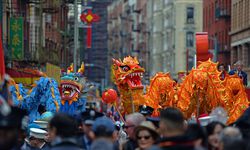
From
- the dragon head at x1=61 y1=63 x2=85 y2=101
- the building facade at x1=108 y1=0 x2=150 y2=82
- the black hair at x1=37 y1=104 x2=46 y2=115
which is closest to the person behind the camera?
the black hair at x1=37 y1=104 x2=46 y2=115

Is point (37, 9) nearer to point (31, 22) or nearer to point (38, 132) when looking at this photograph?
point (31, 22)

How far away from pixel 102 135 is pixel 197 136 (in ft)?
3.26

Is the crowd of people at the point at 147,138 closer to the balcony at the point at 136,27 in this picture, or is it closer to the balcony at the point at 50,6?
the balcony at the point at 50,6

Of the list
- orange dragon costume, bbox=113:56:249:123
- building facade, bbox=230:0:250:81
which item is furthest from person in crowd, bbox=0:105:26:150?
building facade, bbox=230:0:250:81

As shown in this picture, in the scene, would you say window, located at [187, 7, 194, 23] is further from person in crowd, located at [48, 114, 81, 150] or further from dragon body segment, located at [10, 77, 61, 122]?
person in crowd, located at [48, 114, 81, 150]

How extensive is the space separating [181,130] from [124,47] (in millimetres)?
148216

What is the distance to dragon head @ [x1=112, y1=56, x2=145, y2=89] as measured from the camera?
26.1m

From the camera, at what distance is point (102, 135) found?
12586mm

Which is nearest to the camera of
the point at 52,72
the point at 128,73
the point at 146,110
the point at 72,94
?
the point at 146,110

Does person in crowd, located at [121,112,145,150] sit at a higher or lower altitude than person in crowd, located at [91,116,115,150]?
lower

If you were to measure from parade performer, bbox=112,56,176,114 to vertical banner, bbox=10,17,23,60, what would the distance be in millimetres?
14769

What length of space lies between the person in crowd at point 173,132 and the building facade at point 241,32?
58.2 m

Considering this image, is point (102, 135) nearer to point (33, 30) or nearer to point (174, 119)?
point (174, 119)

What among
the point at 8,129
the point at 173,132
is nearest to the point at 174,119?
the point at 173,132
